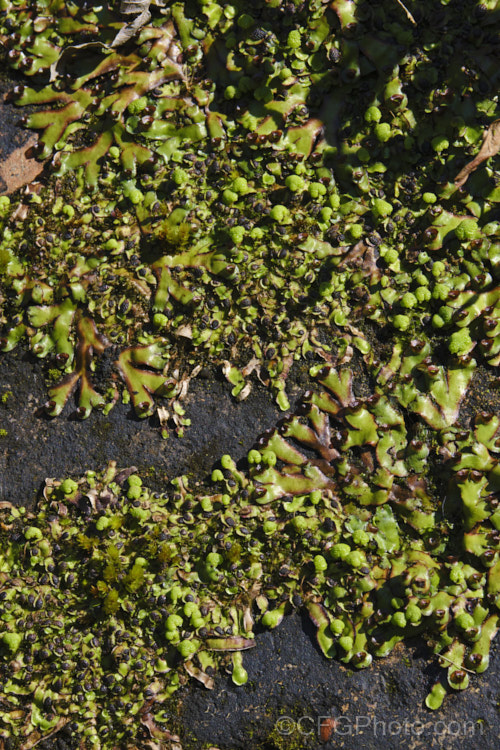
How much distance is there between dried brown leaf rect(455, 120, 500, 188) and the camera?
109 inches

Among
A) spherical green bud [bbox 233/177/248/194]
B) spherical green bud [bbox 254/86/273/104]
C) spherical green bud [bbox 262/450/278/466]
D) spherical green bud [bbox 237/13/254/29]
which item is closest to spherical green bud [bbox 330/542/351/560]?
spherical green bud [bbox 262/450/278/466]

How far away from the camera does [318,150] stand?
2.87 meters

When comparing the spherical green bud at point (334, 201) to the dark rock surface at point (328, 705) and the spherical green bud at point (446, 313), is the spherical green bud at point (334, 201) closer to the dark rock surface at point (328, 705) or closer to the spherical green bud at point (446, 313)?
the spherical green bud at point (446, 313)

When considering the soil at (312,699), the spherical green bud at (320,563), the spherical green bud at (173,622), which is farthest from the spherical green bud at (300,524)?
the spherical green bud at (173,622)

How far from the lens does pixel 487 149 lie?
9.12 ft

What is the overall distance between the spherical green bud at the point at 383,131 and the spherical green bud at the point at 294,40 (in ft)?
1.82

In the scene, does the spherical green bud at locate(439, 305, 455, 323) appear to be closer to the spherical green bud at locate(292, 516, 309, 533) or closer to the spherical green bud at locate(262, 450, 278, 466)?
the spherical green bud at locate(262, 450, 278, 466)

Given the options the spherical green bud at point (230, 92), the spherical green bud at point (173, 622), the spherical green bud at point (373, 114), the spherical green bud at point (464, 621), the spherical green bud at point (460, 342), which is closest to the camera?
the spherical green bud at point (464, 621)

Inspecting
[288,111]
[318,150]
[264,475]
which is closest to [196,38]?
[288,111]

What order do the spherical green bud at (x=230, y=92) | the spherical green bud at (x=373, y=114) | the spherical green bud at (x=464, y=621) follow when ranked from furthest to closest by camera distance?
the spherical green bud at (x=230, y=92) < the spherical green bud at (x=373, y=114) < the spherical green bud at (x=464, y=621)

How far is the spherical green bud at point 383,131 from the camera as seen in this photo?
277 cm

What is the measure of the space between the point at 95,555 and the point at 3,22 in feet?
8.98

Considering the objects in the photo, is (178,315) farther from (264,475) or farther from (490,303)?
(490,303)

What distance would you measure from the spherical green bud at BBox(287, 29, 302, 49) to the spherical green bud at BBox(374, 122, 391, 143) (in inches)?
21.9
